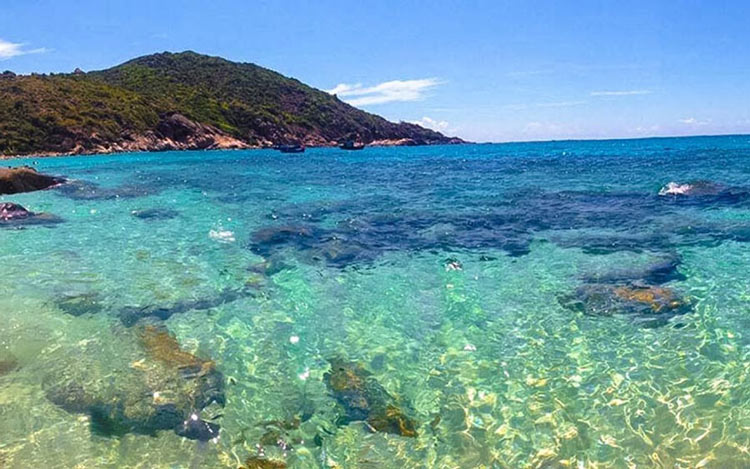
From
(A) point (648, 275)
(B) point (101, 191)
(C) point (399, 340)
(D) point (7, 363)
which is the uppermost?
(B) point (101, 191)

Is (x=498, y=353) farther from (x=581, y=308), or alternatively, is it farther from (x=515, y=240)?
(x=515, y=240)

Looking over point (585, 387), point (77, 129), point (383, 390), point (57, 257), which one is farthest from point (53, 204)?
point (77, 129)

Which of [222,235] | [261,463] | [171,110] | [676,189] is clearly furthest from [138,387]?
[171,110]

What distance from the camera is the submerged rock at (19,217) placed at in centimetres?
1870

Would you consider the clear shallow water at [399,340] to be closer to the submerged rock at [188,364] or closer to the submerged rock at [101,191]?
the submerged rock at [188,364]

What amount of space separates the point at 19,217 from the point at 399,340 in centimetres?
1851

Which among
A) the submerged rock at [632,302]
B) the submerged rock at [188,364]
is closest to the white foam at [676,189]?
the submerged rock at [632,302]

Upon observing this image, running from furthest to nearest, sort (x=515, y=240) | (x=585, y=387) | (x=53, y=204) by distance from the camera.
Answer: (x=53, y=204)
(x=515, y=240)
(x=585, y=387)

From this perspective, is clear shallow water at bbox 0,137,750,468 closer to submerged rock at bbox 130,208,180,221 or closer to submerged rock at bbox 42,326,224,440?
submerged rock at bbox 42,326,224,440

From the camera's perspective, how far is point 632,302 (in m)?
9.70

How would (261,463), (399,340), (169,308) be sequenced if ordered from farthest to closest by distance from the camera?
(169,308) < (399,340) < (261,463)

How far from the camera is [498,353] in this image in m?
7.89

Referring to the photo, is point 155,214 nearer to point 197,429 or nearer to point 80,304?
point 80,304

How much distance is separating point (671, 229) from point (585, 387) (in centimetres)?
1234
